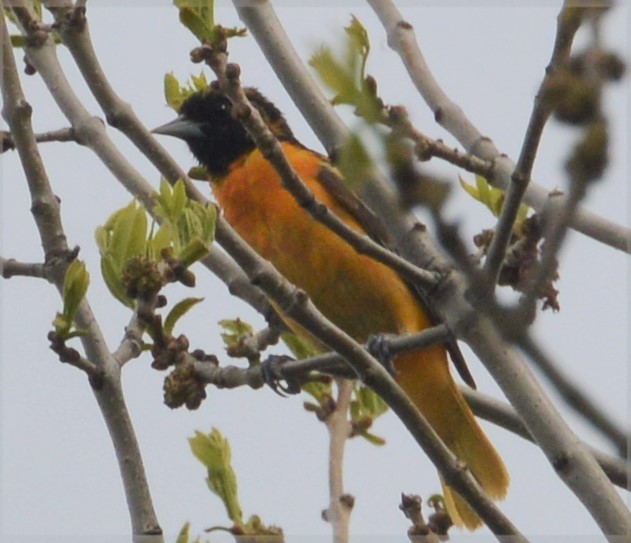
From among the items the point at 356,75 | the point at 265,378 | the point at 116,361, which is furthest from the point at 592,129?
the point at 265,378

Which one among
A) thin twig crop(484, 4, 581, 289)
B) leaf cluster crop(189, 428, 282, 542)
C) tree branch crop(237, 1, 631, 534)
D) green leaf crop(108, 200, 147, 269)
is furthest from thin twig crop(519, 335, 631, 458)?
leaf cluster crop(189, 428, 282, 542)

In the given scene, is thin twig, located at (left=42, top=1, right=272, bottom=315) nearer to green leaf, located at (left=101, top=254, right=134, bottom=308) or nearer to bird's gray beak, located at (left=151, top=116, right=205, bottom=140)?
green leaf, located at (left=101, top=254, right=134, bottom=308)

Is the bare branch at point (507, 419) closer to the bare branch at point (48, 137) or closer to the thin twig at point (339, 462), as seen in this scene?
the thin twig at point (339, 462)

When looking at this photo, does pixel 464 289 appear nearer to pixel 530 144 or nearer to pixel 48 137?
pixel 530 144

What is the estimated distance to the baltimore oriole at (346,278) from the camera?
13.3 feet

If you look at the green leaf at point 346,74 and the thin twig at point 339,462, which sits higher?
the thin twig at point 339,462

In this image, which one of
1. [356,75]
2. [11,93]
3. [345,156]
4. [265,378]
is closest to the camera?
[345,156]

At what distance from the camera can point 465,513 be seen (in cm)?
405

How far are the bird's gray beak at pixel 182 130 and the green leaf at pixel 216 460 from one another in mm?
2347

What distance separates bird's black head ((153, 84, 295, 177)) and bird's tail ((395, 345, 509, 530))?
1.22m

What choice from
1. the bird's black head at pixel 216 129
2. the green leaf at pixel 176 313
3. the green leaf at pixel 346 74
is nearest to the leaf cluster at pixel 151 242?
the green leaf at pixel 176 313

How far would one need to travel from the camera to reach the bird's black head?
482cm

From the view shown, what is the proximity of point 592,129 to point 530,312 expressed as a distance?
117 mm

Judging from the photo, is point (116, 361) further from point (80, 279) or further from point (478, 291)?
point (478, 291)
